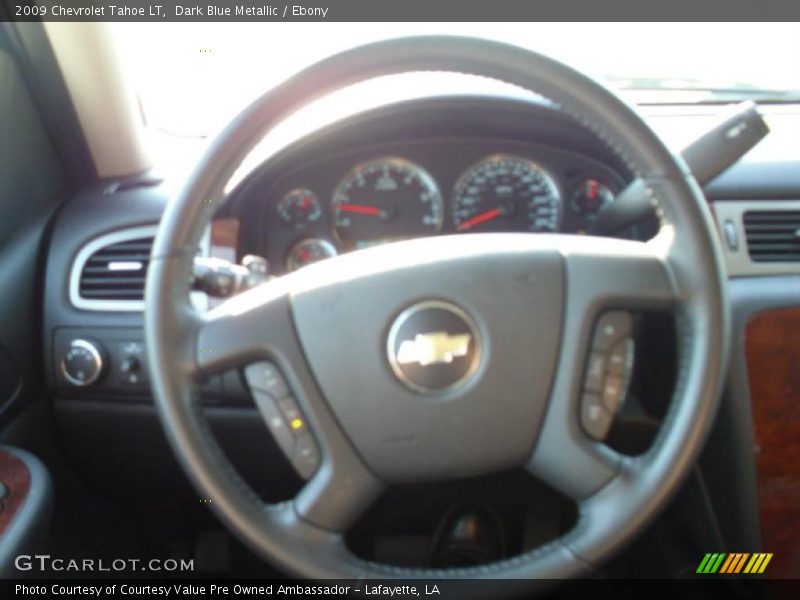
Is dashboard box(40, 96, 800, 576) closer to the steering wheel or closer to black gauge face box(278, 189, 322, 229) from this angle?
black gauge face box(278, 189, 322, 229)

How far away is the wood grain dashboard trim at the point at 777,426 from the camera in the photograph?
145cm

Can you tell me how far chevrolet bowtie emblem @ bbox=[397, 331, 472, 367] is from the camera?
41.4 inches

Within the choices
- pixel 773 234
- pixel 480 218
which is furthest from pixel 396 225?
pixel 773 234

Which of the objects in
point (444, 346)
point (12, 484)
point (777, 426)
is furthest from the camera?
point (777, 426)

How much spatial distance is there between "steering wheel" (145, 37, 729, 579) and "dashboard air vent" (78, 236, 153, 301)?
1.71 ft

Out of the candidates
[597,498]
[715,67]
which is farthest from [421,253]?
[715,67]

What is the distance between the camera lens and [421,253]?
1079mm

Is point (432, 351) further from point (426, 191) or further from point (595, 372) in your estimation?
point (426, 191)

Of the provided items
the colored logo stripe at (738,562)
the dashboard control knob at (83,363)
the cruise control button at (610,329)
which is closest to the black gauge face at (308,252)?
the dashboard control knob at (83,363)

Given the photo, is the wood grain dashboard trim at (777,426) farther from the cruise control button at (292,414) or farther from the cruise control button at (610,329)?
the cruise control button at (292,414)

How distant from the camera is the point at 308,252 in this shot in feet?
5.01

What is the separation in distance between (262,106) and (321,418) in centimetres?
37
